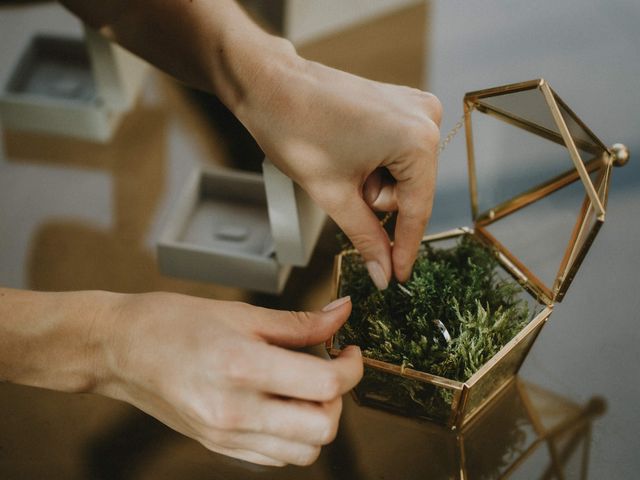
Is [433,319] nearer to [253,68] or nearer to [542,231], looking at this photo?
[542,231]

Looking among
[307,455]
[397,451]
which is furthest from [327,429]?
[397,451]

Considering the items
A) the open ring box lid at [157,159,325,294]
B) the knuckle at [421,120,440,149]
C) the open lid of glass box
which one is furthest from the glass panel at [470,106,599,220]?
the open ring box lid at [157,159,325,294]

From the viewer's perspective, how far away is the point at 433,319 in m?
0.70

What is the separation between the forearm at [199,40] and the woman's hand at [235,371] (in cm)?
29

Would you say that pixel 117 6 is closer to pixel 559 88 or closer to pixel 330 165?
pixel 330 165

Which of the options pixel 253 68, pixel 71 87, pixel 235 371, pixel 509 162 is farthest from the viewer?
pixel 71 87

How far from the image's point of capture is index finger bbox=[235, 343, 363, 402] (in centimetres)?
58

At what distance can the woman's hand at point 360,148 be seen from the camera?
718mm

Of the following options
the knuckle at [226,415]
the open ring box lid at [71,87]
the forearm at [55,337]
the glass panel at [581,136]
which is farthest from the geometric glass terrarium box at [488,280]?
the open ring box lid at [71,87]

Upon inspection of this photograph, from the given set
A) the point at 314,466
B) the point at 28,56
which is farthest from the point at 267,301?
the point at 28,56

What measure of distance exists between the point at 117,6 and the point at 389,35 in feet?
1.61

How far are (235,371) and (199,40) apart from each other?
0.45m

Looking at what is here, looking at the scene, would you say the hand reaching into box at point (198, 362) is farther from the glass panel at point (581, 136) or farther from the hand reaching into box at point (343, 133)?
the glass panel at point (581, 136)

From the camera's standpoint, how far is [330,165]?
734 mm
